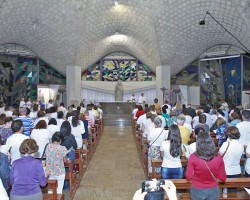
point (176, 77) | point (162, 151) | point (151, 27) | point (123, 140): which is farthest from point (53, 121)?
point (176, 77)

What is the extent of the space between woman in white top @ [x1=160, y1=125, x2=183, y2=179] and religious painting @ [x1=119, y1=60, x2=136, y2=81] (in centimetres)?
2435

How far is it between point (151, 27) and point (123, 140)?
34.2 ft

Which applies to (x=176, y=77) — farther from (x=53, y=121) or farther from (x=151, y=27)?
(x=53, y=121)

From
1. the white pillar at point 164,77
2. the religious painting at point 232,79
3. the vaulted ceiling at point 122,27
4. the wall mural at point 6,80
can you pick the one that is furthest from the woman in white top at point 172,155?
the wall mural at point 6,80

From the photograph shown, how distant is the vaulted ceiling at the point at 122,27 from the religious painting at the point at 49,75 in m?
0.97

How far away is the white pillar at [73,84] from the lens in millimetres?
23719

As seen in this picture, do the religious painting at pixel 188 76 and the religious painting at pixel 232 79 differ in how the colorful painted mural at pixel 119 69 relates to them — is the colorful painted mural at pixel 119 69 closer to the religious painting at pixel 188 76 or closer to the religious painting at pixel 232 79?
the religious painting at pixel 188 76

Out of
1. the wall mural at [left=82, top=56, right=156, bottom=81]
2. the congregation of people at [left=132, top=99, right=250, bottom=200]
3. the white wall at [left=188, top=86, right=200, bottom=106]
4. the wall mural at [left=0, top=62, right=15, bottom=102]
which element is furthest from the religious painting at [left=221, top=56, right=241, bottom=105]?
the congregation of people at [left=132, top=99, right=250, bottom=200]

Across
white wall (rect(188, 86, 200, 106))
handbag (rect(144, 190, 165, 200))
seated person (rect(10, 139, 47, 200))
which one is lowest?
seated person (rect(10, 139, 47, 200))

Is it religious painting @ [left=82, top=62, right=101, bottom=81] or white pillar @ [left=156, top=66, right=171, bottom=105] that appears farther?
religious painting @ [left=82, top=62, right=101, bottom=81]

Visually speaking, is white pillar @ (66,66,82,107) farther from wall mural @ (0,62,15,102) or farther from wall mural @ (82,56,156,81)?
wall mural @ (82,56,156,81)

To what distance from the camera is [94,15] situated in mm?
20094

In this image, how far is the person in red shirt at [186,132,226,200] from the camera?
3.34m

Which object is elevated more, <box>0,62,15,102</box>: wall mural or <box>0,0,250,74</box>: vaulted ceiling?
<box>0,0,250,74</box>: vaulted ceiling
